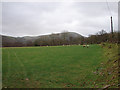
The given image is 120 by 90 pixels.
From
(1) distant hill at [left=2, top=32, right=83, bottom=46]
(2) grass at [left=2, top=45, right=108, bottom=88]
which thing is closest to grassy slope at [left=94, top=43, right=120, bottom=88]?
(2) grass at [left=2, top=45, right=108, bottom=88]

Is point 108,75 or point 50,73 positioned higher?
point 108,75

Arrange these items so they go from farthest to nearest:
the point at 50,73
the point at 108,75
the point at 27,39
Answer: the point at 27,39 → the point at 50,73 → the point at 108,75

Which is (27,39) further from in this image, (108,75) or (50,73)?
(108,75)

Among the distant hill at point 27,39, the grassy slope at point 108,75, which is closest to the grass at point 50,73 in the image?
the grassy slope at point 108,75

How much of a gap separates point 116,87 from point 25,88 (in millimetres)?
3514

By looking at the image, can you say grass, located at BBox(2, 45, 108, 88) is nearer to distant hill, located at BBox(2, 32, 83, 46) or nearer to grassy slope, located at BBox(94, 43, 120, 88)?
grassy slope, located at BBox(94, 43, 120, 88)

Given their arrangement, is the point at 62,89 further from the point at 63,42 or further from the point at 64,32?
the point at 64,32

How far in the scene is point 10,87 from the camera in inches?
208

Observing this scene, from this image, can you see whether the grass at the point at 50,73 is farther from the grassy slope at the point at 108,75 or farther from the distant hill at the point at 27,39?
the distant hill at the point at 27,39

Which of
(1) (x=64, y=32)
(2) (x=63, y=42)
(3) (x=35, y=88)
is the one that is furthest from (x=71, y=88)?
(1) (x=64, y=32)

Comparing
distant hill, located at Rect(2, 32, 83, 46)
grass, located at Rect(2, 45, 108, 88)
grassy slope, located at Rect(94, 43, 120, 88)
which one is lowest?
grass, located at Rect(2, 45, 108, 88)

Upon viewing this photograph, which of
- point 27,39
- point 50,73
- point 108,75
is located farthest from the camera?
point 27,39

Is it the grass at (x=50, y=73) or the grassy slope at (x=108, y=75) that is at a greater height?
the grassy slope at (x=108, y=75)

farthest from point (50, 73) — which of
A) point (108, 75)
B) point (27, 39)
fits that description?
point (27, 39)
